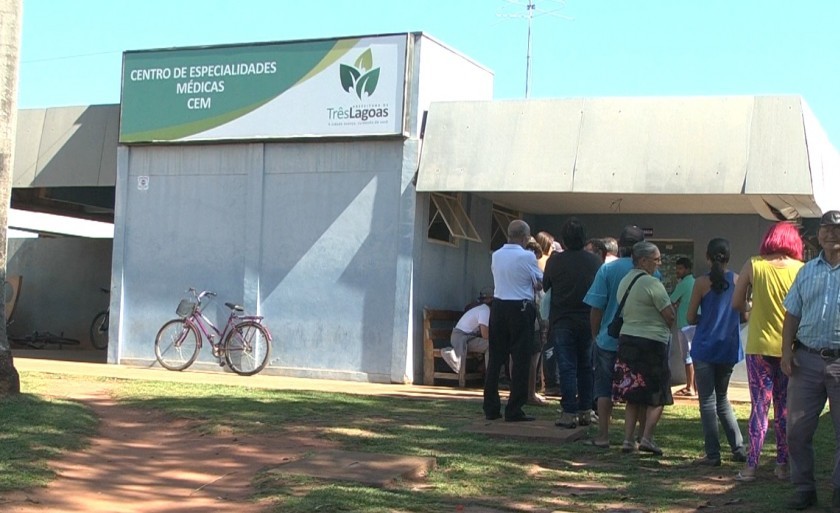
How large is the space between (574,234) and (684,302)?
12.1 feet

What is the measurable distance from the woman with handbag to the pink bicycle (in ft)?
24.3

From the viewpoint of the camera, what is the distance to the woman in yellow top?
7062 millimetres

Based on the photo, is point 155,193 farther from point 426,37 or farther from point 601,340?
point 601,340

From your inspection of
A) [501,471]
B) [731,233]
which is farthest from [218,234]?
[501,471]

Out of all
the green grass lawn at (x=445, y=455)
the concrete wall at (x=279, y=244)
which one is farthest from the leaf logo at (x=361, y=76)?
the green grass lawn at (x=445, y=455)

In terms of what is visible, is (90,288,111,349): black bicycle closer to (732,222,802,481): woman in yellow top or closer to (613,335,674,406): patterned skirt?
(613,335,674,406): patterned skirt

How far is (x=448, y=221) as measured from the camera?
592 inches

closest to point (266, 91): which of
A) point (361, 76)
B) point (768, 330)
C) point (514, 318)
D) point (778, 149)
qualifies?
point (361, 76)

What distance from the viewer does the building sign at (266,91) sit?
14.3 metres

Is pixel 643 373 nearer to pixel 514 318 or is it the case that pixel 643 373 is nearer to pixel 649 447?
pixel 649 447

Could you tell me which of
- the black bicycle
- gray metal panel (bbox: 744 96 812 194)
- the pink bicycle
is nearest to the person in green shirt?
gray metal panel (bbox: 744 96 812 194)

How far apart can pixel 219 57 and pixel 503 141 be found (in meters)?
4.39

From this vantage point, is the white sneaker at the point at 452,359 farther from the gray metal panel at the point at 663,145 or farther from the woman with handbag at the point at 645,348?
the woman with handbag at the point at 645,348

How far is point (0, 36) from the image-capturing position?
32.3 feet
